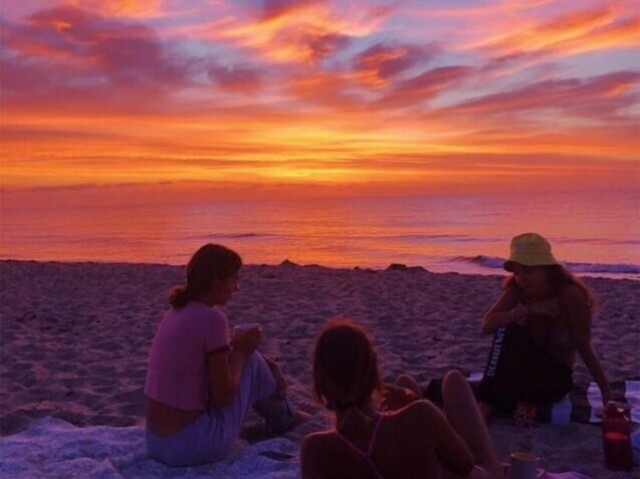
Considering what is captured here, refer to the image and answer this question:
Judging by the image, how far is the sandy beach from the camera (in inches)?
200

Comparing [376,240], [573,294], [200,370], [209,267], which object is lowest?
[376,240]

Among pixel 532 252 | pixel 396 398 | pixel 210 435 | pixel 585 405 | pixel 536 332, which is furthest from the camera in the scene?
pixel 585 405

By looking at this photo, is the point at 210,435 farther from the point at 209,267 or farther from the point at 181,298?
the point at 209,267

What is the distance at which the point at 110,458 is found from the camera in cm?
422

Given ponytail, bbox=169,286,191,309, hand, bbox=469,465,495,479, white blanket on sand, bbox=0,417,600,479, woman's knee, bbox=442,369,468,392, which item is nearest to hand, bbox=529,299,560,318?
white blanket on sand, bbox=0,417,600,479

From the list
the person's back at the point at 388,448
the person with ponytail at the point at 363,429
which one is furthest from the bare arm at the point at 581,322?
the person's back at the point at 388,448

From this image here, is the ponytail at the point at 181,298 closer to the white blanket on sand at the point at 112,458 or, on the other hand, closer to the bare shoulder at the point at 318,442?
the white blanket on sand at the point at 112,458

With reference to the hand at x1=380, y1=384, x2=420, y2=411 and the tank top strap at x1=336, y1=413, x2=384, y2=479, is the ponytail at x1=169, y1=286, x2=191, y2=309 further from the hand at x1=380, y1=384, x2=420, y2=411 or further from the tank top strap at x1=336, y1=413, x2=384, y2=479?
the tank top strap at x1=336, y1=413, x2=384, y2=479

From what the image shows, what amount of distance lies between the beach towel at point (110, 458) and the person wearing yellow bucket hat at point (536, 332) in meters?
1.30

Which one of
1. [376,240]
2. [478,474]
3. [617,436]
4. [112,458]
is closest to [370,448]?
[478,474]

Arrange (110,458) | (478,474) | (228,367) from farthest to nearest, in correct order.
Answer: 1. (110,458)
2. (228,367)
3. (478,474)

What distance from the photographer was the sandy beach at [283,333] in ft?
16.6

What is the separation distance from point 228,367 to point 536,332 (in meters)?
1.86

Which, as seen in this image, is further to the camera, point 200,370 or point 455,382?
point 200,370
